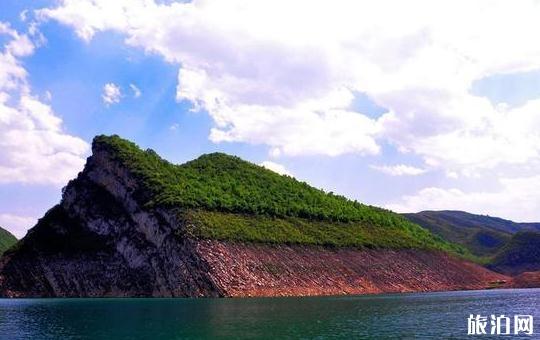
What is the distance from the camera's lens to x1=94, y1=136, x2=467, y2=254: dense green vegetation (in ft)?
462

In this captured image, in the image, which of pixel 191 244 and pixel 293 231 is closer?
pixel 191 244

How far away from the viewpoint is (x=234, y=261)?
128 meters

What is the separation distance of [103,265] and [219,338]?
101207mm

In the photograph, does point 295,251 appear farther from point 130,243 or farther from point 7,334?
point 7,334

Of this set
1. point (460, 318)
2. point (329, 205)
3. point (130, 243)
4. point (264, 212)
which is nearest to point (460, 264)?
point (329, 205)

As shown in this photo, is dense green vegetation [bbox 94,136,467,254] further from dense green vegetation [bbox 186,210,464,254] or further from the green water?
the green water

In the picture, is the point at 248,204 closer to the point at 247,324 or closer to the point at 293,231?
the point at 293,231

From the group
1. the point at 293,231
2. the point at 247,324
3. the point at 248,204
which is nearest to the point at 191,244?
the point at 248,204

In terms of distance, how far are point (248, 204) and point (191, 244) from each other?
3295 cm

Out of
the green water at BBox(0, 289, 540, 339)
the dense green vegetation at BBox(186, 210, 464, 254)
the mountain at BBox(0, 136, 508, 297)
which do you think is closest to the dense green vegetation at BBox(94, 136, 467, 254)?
the dense green vegetation at BBox(186, 210, 464, 254)

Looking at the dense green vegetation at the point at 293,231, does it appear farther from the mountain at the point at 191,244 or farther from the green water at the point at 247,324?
the green water at the point at 247,324

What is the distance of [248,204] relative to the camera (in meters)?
156

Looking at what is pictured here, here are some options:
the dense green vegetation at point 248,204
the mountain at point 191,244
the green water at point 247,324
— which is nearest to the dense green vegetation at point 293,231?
the dense green vegetation at point 248,204

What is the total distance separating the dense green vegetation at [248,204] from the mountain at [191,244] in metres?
0.41
